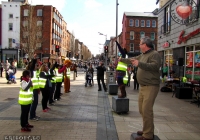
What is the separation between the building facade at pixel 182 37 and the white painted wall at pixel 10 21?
1518 inches

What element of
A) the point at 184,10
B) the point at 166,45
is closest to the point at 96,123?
the point at 184,10

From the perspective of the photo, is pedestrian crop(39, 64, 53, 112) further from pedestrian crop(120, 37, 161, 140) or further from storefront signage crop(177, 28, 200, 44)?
storefront signage crop(177, 28, 200, 44)

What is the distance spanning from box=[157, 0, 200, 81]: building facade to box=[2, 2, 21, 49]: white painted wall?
126ft

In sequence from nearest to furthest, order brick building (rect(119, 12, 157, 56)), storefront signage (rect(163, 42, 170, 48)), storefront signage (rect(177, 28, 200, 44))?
1. storefront signage (rect(177, 28, 200, 44))
2. storefront signage (rect(163, 42, 170, 48))
3. brick building (rect(119, 12, 157, 56))

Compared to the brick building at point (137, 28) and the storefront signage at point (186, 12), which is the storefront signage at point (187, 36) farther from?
the brick building at point (137, 28)

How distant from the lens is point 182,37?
1554 cm

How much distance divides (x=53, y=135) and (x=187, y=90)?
813 cm

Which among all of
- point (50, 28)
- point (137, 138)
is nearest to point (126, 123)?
point (137, 138)

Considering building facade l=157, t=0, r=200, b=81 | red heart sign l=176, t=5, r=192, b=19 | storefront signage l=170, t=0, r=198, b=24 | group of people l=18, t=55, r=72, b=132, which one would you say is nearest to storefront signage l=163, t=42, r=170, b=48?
building facade l=157, t=0, r=200, b=81

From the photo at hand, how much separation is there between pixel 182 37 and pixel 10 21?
44598mm

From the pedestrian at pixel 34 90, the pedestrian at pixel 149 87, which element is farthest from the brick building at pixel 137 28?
the pedestrian at pixel 149 87

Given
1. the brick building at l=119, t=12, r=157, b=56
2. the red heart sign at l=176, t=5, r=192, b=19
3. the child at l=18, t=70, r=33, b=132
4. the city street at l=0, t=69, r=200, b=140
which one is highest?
the brick building at l=119, t=12, r=157, b=56

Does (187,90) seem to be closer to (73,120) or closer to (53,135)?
(73,120)

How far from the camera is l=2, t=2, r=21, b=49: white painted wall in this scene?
49.9 m
